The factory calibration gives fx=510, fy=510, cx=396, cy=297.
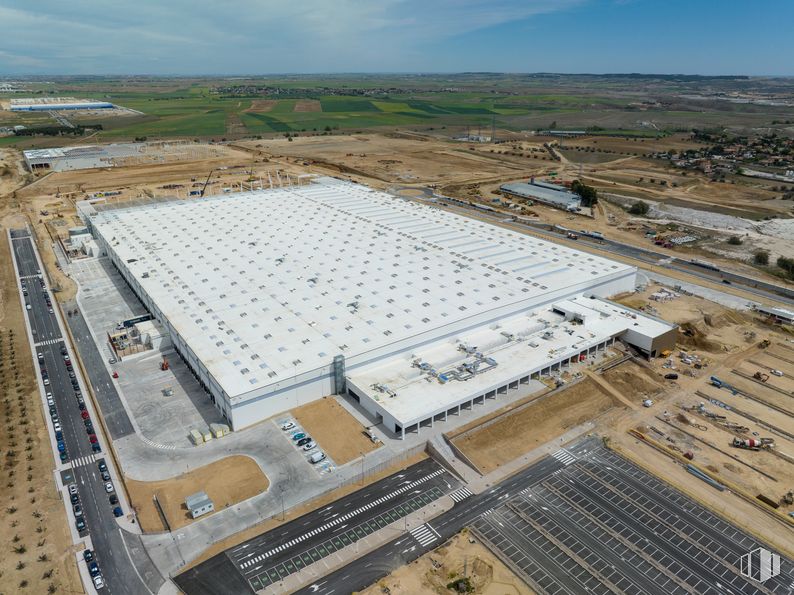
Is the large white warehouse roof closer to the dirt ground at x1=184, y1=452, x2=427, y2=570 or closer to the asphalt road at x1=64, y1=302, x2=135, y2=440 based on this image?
the asphalt road at x1=64, y1=302, x2=135, y2=440

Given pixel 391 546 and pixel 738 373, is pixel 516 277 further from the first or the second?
pixel 391 546

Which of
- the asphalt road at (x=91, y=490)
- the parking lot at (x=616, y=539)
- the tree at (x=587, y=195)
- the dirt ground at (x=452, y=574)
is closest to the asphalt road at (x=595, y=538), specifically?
the parking lot at (x=616, y=539)

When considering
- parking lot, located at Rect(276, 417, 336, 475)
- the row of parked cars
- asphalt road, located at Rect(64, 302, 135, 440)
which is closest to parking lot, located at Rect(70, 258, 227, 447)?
asphalt road, located at Rect(64, 302, 135, 440)

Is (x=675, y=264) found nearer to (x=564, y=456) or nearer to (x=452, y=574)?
(x=564, y=456)

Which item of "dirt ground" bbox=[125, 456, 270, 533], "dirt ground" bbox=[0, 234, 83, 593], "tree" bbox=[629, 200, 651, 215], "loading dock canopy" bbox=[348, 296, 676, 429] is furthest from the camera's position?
"tree" bbox=[629, 200, 651, 215]

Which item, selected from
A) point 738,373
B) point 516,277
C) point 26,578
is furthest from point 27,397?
point 738,373

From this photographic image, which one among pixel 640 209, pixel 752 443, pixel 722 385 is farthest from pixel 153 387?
pixel 640 209

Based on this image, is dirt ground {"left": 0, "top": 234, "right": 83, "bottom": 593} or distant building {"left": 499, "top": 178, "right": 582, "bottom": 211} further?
distant building {"left": 499, "top": 178, "right": 582, "bottom": 211}
